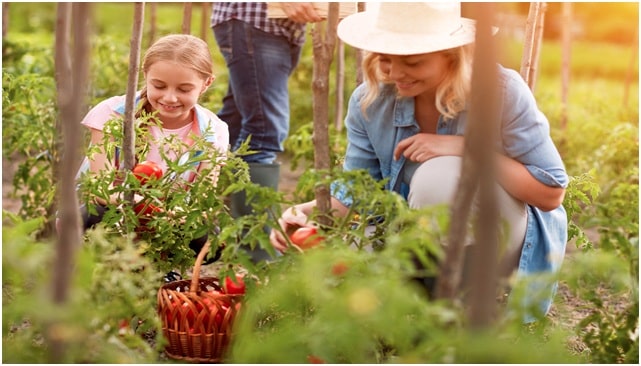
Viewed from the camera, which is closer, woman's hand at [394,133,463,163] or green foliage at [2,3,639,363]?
green foliage at [2,3,639,363]

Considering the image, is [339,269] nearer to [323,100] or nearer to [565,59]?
[323,100]

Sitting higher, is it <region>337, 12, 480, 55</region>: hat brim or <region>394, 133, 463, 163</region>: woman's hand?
<region>337, 12, 480, 55</region>: hat brim

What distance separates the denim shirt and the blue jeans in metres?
1.03

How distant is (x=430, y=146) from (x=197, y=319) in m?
0.67

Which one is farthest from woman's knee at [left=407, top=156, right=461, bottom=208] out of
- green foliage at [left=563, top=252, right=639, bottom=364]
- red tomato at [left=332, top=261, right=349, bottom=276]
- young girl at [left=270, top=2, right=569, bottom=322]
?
red tomato at [left=332, top=261, right=349, bottom=276]

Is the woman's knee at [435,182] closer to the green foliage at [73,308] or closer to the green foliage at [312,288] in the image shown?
the green foliage at [312,288]

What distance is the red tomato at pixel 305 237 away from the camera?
1.92 m

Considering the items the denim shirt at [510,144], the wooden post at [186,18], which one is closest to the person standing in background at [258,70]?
the wooden post at [186,18]

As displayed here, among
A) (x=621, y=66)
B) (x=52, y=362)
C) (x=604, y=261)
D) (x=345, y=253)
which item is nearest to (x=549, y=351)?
(x=604, y=261)

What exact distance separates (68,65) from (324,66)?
3.26ft

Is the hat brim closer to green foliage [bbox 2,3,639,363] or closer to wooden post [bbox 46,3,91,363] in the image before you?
green foliage [bbox 2,3,639,363]

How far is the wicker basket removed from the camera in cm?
220

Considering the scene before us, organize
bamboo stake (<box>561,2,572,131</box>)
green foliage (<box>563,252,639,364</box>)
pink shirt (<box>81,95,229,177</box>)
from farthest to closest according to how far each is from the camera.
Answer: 1. bamboo stake (<box>561,2,572,131</box>)
2. pink shirt (<box>81,95,229,177</box>)
3. green foliage (<box>563,252,639,364</box>)

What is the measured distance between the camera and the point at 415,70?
7.15 ft
